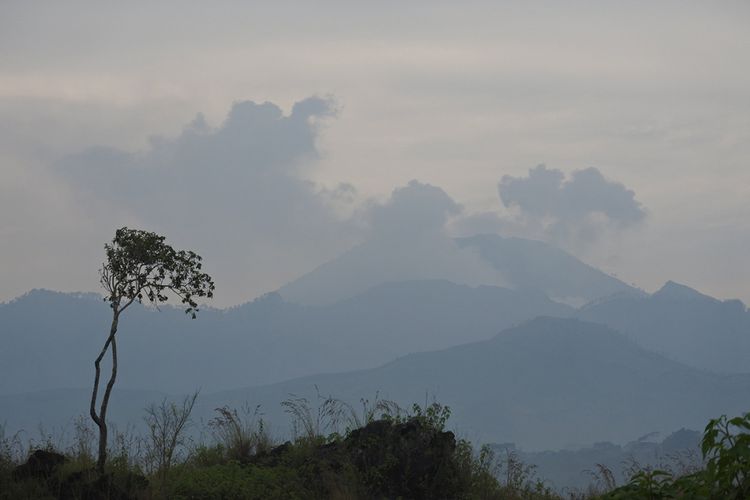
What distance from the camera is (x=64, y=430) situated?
18953 millimetres

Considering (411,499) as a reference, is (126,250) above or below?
above

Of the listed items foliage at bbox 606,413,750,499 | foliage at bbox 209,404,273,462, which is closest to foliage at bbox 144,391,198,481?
foliage at bbox 209,404,273,462

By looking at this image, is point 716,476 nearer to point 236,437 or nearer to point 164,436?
point 164,436

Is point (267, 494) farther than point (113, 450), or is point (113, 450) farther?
point (113, 450)

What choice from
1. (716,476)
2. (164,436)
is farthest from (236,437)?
(716,476)

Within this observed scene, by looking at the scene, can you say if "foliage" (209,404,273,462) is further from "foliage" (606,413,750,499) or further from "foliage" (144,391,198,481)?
"foliage" (606,413,750,499)

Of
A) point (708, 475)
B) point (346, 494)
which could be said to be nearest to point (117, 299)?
point (346, 494)

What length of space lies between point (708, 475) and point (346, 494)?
31.6 ft

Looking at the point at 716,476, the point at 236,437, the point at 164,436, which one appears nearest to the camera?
the point at 716,476

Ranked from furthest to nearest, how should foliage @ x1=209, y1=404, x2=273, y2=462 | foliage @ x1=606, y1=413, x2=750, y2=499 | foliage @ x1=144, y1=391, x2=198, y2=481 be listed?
foliage @ x1=209, y1=404, x2=273, y2=462 → foliage @ x1=144, y1=391, x2=198, y2=481 → foliage @ x1=606, y1=413, x2=750, y2=499

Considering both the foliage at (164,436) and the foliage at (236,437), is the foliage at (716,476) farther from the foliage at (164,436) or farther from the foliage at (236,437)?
the foliage at (236,437)

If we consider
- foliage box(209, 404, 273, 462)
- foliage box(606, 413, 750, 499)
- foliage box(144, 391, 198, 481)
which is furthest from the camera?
foliage box(209, 404, 273, 462)

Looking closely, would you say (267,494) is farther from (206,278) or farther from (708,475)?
(708,475)

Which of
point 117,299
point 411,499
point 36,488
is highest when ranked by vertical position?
point 117,299
